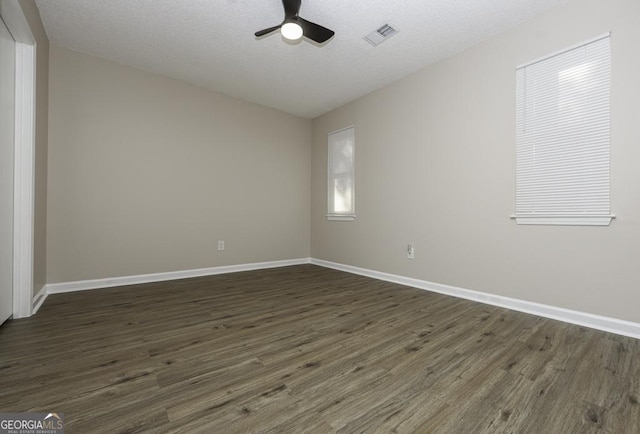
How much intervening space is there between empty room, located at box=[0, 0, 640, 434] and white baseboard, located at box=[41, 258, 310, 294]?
0.02 m

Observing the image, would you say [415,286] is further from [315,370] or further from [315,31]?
[315,31]

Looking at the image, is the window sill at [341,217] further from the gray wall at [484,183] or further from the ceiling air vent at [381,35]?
the ceiling air vent at [381,35]

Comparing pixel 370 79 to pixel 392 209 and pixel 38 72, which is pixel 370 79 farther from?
pixel 38 72

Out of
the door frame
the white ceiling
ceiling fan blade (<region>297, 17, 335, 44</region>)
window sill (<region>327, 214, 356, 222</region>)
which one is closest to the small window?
window sill (<region>327, 214, 356, 222</region>)

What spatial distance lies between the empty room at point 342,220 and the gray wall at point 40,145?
0.04m

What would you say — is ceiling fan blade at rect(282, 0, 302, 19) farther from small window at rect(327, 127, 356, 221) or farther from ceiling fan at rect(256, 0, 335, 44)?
small window at rect(327, 127, 356, 221)

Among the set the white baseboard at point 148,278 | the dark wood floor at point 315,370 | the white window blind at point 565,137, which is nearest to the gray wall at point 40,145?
the white baseboard at point 148,278

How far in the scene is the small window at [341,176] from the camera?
4.25 metres

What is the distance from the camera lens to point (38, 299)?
8.23ft

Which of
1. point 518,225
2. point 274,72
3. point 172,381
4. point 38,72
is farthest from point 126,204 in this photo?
point 518,225

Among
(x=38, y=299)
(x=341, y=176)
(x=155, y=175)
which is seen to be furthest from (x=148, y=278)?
(x=341, y=176)

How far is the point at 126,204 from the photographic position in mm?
3301

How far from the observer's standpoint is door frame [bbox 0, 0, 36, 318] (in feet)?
6.95

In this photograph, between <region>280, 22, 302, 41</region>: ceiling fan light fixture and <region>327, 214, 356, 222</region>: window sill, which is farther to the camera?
<region>327, 214, 356, 222</region>: window sill
